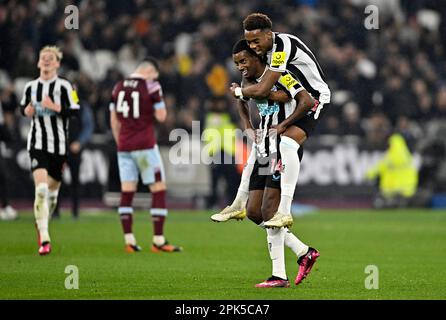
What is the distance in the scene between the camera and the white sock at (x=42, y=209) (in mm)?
13195

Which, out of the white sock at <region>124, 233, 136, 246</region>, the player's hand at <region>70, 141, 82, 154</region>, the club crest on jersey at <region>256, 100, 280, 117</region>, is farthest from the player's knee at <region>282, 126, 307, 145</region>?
the player's hand at <region>70, 141, 82, 154</region>

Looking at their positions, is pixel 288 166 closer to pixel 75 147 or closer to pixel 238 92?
pixel 238 92

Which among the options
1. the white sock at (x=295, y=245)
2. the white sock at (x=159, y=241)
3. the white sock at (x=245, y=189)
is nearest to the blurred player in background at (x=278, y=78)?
the white sock at (x=245, y=189)

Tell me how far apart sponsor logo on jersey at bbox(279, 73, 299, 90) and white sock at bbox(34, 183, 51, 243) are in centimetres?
456

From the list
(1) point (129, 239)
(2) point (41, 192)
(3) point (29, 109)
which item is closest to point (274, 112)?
(2) point (41, 192)

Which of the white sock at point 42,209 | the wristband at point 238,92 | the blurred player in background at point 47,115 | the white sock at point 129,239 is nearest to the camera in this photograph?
the wristband at point 238,92

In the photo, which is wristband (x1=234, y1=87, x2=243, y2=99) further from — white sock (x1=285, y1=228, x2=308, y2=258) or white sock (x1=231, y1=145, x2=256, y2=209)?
white sock (x1=285, y1=228, x2=308, y2=258)

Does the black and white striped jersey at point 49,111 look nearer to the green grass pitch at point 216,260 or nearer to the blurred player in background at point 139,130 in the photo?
the blurred player in background at point 139,130

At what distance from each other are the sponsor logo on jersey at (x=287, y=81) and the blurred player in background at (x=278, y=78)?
0.13 metres

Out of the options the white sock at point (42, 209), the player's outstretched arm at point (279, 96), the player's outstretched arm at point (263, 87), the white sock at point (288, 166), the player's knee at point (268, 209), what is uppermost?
the player's outstretched arm at point (263, 87)

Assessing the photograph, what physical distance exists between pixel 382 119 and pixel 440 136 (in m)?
1.40
